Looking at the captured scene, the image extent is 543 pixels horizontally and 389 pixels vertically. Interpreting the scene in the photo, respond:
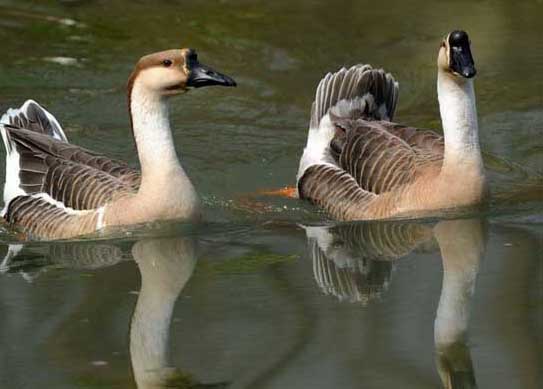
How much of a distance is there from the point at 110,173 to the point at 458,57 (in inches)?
111

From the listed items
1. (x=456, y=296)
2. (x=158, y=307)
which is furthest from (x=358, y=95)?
(x=158, y=307)

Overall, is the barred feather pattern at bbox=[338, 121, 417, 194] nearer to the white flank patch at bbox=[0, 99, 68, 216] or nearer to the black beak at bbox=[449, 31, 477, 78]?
the black beak at bbox=[449, 31, 477, 78]

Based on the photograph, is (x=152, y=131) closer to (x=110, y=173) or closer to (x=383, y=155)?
(x=110, y=173)

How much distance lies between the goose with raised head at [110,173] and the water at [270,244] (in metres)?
0.24

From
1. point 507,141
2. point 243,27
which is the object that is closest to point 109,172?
point 507,141

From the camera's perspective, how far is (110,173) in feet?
37.5

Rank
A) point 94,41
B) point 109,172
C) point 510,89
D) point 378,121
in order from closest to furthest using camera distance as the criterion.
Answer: point 109,172 < point 378,121 < point 510,89 < point 94,41

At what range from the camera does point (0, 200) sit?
13422 millimetres

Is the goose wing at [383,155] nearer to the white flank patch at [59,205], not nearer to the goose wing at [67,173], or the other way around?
the goose wing at [67,173]

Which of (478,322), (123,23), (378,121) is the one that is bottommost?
(478,322)

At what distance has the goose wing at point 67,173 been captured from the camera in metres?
11.2

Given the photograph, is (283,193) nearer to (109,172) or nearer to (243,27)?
(109,172)

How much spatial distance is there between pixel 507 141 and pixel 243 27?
3.79m

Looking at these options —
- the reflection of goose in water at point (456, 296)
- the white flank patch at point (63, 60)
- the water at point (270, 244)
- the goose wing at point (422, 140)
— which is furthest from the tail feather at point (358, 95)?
the white flank patch at point (63, 60)
